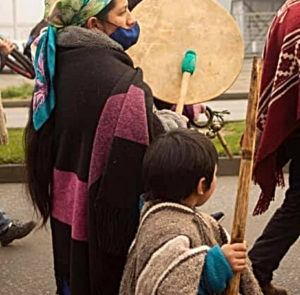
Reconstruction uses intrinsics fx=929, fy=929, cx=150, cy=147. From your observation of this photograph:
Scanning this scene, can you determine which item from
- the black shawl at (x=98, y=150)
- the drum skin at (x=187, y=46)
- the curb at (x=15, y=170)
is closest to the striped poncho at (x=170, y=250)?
the black shawl at (x=98, y=150)

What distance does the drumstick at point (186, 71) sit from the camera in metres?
3.45

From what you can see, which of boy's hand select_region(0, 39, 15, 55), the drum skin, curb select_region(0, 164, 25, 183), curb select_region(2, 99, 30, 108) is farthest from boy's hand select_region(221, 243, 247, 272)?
curb select_region(2, 99, 30, 108)

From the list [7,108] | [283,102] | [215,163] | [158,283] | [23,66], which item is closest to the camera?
[158,283]

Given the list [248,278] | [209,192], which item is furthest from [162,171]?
[248,278]

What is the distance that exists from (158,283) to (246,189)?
353mm

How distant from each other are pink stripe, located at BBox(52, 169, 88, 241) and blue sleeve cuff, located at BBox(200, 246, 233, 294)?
535 mm

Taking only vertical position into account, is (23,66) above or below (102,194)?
below

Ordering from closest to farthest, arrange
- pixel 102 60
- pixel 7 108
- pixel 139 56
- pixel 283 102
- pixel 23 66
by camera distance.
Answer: pixel 102 60 → pixel 139 56 → pixel 283 102 → pixel 23 66 → pixel 7 108

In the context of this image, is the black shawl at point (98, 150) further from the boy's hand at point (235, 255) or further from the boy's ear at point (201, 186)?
the boy's hand at point (235, 255)

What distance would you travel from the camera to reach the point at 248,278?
2.72 metres

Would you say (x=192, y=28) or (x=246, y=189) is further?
(x=192, y=28)

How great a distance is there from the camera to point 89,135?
288 cm

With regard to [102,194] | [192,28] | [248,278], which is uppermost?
[192,28]

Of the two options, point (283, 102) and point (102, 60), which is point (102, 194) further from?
point (283, 102)
